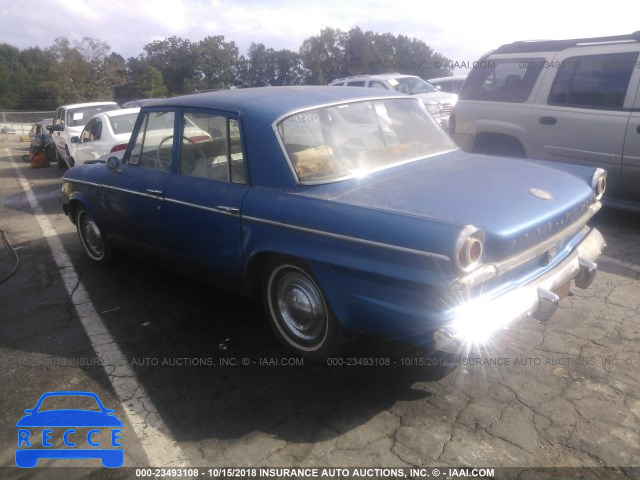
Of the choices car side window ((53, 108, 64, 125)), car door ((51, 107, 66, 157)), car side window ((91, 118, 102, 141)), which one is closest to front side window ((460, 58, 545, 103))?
car side window ((91, 118, 102, 141))

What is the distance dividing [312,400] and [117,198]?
2.83 m

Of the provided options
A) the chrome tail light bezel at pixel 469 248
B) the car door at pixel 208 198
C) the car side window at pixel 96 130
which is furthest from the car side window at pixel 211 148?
the car side window at pixel 96 130

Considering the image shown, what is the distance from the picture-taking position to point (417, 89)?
537 inches

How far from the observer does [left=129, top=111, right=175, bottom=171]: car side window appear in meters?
4.43

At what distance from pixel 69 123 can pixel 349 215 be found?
12460 millimetres

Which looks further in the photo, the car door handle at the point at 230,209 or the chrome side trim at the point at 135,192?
the chrome side trim at the point at 135,192

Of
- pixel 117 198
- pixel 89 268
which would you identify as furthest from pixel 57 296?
pixel 117 198

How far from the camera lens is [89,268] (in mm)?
5770

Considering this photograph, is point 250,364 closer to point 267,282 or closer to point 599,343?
point 267,282

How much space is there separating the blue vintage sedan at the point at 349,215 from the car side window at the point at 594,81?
2.47 m

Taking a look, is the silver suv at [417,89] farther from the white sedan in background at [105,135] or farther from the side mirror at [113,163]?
the side mirror at [113,163]

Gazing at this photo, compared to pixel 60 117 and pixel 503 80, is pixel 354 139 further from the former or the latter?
pixel 60 117

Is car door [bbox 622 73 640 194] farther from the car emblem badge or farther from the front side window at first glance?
the car emblem badge

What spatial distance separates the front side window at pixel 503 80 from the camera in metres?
6.43
